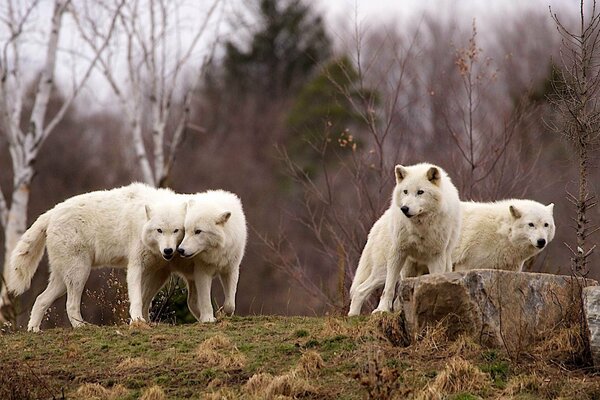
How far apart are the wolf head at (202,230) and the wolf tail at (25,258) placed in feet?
6.89

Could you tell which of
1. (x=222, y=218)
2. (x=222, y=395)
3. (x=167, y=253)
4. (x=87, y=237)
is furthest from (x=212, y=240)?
(x=222, y=395)

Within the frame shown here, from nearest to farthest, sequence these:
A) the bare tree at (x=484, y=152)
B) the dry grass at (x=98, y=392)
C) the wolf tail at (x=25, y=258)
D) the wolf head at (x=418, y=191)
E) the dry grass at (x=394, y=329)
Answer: the dry grass at (x=98, y=392) → the dry grass at (x=394, y=329) → the wolf head at (x=418, y=191) → the wolf tail at (x=25, y=258) → the bare tree at (x=484, y=152)

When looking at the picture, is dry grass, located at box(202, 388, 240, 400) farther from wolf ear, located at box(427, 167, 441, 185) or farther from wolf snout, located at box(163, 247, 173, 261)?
wolf ear, located at box(427, 167, 441, 185)

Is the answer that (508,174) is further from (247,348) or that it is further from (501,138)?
(247,348)

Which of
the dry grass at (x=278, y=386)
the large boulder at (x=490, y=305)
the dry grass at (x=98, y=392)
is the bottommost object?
the dry grass at (x=98, y=392)

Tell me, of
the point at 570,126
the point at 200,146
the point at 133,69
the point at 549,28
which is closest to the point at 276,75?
the point at 200,146

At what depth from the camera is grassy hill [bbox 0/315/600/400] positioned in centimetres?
721

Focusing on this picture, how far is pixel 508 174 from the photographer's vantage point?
48.6 feet

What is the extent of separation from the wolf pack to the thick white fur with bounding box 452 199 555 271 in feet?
0.04

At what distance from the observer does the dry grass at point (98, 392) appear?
7.32 m

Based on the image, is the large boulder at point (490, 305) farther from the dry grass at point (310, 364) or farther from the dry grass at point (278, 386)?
the dry grass at point (278, 386)

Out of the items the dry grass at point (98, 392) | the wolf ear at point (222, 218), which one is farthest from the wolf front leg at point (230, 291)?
the dry grass at point (98, 392)

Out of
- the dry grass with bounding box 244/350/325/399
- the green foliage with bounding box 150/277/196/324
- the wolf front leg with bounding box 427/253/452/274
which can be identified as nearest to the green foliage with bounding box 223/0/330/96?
the green foliage with bounding box 150/277/196/324

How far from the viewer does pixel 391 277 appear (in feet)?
31.4
